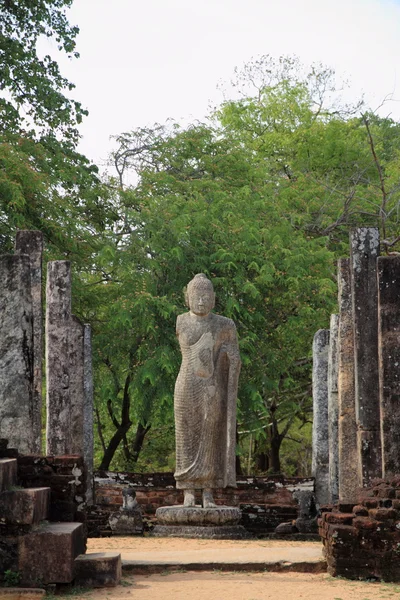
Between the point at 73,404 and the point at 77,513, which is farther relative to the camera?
the point at 73,404

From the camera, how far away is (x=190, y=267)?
19812mm

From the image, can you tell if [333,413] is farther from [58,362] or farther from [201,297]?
[58,362]

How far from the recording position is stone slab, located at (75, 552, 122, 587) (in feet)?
28.3

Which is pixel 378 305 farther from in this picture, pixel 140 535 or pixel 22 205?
pixel 22 205

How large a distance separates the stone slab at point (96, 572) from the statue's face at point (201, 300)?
696 cm

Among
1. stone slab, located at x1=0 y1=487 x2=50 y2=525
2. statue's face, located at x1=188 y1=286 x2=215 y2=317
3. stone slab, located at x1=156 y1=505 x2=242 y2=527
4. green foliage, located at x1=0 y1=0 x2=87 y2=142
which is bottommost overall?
stone slab, located at x1=156 y1=505 x2=242 y2=527

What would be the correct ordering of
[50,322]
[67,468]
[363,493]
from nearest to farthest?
[67,468] < [363,493] < [50,322]

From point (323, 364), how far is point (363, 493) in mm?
6471

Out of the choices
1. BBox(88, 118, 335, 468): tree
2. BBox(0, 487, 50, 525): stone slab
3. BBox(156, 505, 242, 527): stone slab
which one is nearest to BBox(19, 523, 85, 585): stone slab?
BBox(0, 487, 50, 525): stone slab

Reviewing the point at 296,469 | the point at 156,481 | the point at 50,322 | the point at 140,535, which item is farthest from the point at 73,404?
the point at 296,469

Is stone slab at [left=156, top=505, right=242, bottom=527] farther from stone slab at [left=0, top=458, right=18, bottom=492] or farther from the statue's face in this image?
stone slab at [left=0, top=458, right=18, bottom=492]

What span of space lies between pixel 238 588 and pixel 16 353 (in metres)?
2.84

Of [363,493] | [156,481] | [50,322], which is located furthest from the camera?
[156,481]

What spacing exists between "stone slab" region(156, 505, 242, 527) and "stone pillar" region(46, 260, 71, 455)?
195 cm
